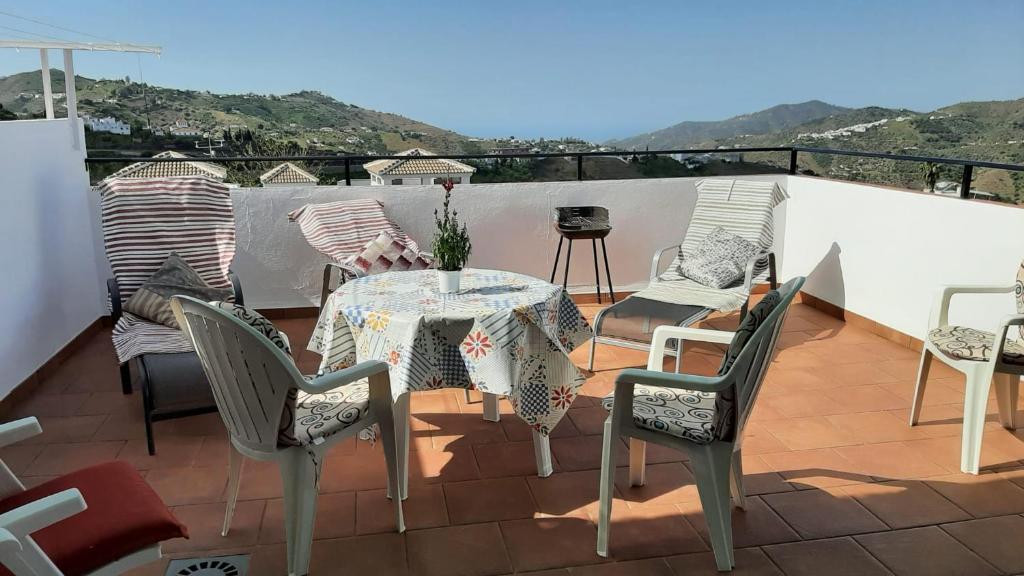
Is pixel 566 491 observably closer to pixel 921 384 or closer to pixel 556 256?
pixel 921 384

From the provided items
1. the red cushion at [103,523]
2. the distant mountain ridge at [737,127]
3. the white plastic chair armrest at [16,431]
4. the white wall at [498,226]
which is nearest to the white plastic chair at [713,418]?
the red cushion at [103,523]

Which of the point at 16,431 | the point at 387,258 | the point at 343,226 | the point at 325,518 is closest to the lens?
the point at 16,431

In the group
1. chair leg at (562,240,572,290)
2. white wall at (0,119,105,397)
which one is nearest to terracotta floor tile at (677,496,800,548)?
chair leg at (562,240,572,290)

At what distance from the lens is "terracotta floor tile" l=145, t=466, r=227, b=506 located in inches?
101

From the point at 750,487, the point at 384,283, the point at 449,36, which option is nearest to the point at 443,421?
the point at 384,283

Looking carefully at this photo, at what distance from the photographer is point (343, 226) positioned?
444 cm

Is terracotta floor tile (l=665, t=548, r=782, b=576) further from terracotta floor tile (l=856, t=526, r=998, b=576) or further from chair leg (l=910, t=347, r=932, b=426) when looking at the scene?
chair leg (l=910, t=347, r=932, b=426)

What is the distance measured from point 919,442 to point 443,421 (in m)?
1.97

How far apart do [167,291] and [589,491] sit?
7.82 ft

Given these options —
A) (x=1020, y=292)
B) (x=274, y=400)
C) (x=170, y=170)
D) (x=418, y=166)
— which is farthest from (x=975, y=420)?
(x=170, y=170)

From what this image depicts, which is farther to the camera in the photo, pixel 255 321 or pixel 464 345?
pixel 464 345

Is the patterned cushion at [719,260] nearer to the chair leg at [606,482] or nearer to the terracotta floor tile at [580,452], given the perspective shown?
the terracotta floor tile at [580,452]

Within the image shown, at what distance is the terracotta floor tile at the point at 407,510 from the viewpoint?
2379mm

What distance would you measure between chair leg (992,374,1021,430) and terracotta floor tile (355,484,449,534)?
7.65 ft
